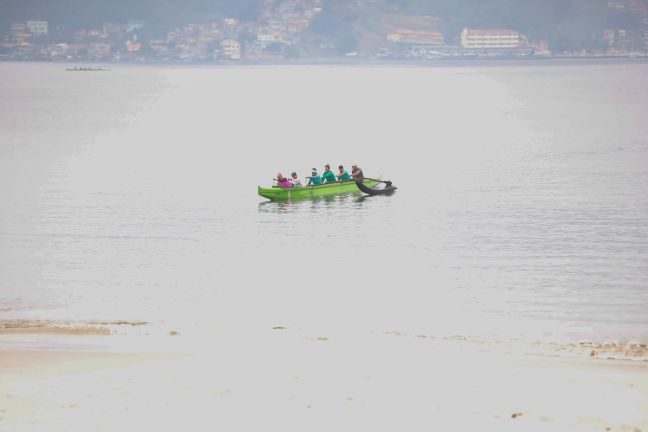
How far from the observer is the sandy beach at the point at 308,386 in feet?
66.5

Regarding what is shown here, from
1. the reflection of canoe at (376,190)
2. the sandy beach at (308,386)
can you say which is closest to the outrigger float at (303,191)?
the reflection of canoe at (376,190)

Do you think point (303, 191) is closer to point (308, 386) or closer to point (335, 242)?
point (335, 242)

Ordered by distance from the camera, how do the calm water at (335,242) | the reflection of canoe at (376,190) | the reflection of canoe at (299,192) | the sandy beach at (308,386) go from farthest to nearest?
the reflection of canoe at (376,190) < the reflection of canoe at (299,192) < the calm water at (335,242) < the sandy beach at (308,386)

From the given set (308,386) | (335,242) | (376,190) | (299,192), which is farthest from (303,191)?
(308,386)

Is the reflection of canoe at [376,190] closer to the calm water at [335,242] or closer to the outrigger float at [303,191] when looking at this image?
the outrigger float at [303,191]

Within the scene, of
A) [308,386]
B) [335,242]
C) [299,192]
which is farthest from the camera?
[299,192]

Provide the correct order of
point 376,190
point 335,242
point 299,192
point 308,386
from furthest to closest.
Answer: point 376,190
point 299,192
point 335,242
point 308,386

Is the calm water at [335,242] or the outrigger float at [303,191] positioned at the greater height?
the outrigger float at [303,191]

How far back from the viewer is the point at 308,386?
74.1ft

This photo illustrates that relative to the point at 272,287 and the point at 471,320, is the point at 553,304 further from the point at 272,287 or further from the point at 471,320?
the point at 272,287

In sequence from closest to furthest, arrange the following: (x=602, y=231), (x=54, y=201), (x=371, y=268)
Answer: (x=371, y=268)
(x=602, y=231)
(x=54, y=201)

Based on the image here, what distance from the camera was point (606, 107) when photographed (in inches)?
7185

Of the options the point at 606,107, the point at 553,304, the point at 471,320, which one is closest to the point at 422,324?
the point at 471,320

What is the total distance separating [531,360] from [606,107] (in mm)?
163152
